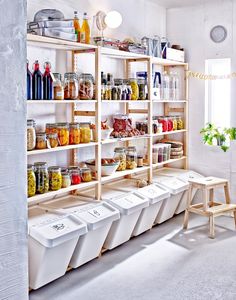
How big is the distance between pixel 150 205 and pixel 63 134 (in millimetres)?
1194

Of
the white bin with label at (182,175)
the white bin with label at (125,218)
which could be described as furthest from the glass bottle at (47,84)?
the white bin with label at (182,175)

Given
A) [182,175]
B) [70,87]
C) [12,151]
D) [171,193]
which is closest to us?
[12,151]

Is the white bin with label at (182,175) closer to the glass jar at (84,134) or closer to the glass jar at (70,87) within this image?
the glass jar at (84,134)

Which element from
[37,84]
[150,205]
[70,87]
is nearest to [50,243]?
[37,84]

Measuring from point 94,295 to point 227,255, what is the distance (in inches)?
52.5

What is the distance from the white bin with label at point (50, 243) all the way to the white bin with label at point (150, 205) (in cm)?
102

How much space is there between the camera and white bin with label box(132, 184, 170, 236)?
155 inches

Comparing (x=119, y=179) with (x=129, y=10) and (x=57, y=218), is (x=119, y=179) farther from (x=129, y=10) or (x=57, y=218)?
(x=129, y=10)

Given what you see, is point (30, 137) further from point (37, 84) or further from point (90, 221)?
point (90, 221)

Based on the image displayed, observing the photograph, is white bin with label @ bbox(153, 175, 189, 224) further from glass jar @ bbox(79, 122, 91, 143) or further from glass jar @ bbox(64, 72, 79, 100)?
glass jar @ bbox(64, 72, 79, 100)

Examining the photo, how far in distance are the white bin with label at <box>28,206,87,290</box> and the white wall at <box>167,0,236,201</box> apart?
94.8 inches

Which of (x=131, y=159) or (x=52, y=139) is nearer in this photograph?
(x=52, y=139)

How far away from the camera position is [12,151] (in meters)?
1.25

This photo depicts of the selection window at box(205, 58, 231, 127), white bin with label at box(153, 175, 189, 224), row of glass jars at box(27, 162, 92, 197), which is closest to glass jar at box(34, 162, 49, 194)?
row of glass jars at box(27, 162, 92, 197)
